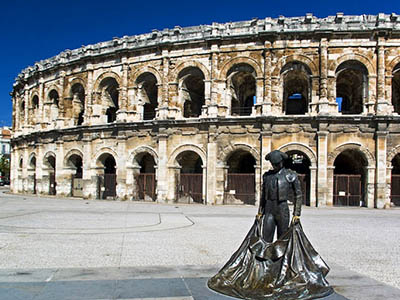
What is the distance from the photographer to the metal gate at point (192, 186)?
21141 millimetres

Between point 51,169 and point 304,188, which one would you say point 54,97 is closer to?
point 51,169

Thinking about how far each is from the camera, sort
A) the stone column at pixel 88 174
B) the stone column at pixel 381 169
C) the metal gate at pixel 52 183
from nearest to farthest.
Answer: the stone column at pixel 381 169
the stone column at pixel 88 174
the metal gate at pixel 52 183

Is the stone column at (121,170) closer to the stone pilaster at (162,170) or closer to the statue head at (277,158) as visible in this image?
the stone pilaster at (162,170)

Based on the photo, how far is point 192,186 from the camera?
21234mm

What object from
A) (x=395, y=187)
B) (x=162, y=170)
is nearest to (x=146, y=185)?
(x=162, y=170)

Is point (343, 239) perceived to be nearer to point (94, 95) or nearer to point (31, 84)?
point (94, 95)

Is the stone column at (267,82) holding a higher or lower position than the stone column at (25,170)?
higher

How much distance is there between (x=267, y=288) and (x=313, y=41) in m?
16.9

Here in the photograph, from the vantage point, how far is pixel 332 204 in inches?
746

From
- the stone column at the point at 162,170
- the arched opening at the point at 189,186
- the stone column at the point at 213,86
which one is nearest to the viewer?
the stone column at the point at 213,86

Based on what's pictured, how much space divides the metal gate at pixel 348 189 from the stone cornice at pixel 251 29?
7.22m

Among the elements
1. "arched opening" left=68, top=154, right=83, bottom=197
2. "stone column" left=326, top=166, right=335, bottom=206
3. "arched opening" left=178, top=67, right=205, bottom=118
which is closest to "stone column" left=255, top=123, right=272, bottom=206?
"stone column" left=326, top=166, right=335, bottom=206

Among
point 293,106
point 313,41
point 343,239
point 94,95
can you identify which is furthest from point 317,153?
point 94,95

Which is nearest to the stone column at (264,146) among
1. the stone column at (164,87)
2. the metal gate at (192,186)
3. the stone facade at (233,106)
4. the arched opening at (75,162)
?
the stone facade at (233,106)
